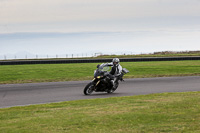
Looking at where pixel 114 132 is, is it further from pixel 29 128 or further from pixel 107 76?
pixel 107 76

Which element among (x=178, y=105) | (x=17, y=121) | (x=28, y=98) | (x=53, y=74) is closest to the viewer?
(x=17, y=121)

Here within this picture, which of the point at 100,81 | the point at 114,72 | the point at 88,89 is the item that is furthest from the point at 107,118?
the point at 114,72

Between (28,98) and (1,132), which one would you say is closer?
(1,132)

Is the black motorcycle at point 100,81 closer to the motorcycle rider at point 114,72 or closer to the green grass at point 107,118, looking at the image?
the motorcycle rider at point 114,72

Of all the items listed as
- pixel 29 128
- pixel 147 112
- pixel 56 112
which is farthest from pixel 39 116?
pixel 147 112

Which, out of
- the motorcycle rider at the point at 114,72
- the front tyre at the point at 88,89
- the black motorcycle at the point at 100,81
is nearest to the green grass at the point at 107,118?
the black motorcycle at the point at 100,81

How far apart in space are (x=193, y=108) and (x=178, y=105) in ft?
2.47

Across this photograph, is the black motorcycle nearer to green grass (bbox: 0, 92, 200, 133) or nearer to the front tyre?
the front tyre

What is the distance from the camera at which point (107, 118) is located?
10117 mm

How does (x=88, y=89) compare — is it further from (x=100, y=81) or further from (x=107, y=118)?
(x=107, y=118)

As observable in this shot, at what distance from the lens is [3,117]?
11.0m

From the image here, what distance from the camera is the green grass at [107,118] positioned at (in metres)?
8.82

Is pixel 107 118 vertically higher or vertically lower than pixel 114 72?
lower

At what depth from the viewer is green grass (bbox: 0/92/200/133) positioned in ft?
28.9
